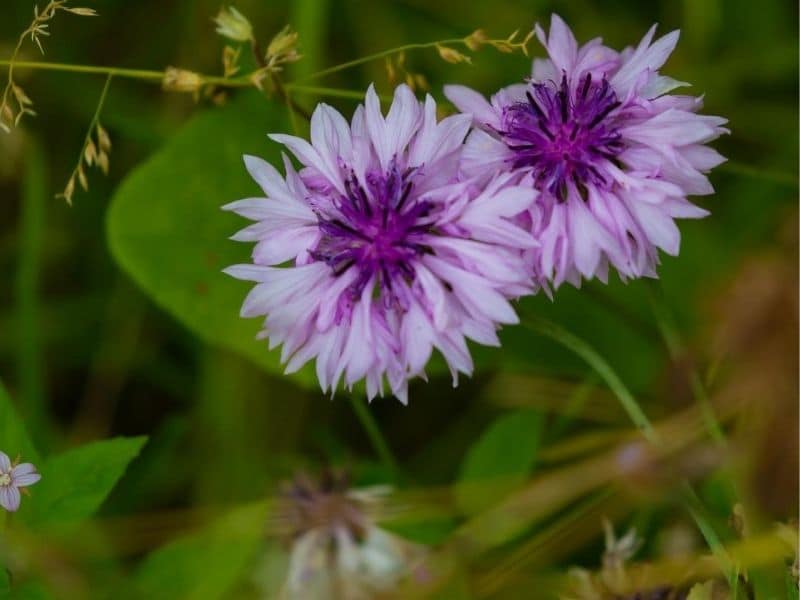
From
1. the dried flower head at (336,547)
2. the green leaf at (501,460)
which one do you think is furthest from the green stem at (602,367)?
the dried flower head at (336,547)

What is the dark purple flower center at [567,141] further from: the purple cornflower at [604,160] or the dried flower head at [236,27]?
the dried flower head at [236,27]

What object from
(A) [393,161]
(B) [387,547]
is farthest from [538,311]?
(A) [393,161]

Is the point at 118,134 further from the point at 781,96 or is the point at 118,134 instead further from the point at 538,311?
the point at 781,96

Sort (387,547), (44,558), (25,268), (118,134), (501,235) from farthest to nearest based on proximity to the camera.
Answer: (118,134), (25,268), (387,547), (44,558), (501,235)

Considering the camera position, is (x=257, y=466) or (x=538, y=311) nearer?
(x=538, y=311)

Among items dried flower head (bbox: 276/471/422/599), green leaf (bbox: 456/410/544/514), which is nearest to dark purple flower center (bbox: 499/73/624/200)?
green leaf (bbox: 456/410/544/514)

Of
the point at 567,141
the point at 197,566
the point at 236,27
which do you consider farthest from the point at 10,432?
the point at 567,141

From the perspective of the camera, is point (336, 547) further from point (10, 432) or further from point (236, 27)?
point (236, 27)

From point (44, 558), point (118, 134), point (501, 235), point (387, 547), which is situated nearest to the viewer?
point (501, 235)
